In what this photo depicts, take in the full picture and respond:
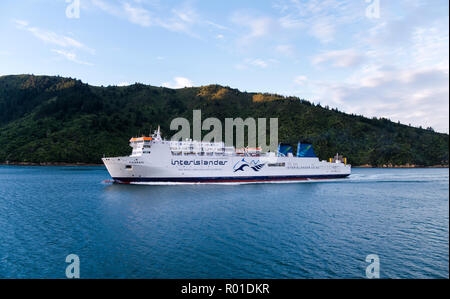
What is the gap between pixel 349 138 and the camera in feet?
433

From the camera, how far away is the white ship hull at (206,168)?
39.1 meters

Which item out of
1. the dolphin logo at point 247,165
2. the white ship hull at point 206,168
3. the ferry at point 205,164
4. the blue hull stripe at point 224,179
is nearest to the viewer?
the white ship hull at point 206,168

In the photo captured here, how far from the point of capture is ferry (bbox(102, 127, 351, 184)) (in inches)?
1547

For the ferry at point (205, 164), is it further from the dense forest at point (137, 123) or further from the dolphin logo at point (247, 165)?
the dense forest at point (137, 123)

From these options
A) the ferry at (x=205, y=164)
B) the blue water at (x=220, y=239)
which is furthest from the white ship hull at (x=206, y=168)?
the blue water at (x=220, y=239)

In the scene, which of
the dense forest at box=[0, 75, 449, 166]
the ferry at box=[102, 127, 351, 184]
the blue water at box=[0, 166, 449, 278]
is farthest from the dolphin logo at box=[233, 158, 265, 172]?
the dense forest at box=[0, 75, 449, 166]

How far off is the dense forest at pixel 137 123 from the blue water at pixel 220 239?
90485 mm

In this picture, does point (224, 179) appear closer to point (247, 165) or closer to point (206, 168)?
point (206, 168)

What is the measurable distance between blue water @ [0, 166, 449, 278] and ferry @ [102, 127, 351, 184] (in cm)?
1197

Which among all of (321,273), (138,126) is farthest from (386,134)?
→ (321,273)

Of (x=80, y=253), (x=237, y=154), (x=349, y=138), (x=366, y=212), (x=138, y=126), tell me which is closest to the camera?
(x=80, y=253)

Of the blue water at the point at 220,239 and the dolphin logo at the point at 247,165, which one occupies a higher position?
the dolphin logo at the point at 247,165
